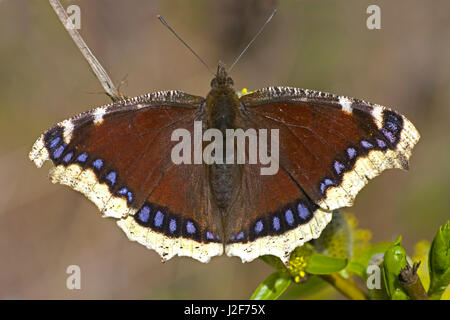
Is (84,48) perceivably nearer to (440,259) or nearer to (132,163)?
(132,163)

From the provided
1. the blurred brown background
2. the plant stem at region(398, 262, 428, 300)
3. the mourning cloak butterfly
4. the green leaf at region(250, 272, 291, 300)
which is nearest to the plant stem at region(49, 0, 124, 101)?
the mourning cloak butterfly

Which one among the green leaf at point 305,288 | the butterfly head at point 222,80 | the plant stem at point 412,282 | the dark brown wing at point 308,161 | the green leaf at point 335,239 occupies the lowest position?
the plant stem at point 412,282

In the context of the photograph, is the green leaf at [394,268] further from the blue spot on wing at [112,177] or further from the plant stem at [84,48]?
the plant stem at [84,48]

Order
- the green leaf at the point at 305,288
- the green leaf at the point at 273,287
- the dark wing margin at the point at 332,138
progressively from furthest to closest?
the green leaf at the point at 305,288 < the green leaf at the point at 273,287 < the dark wing margin at the point at 332,138

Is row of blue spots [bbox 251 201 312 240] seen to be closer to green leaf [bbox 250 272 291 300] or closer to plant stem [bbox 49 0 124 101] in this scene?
green leaf [bbox 250 272 291 300]

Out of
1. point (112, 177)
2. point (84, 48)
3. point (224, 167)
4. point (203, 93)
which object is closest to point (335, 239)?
point (224, 167)

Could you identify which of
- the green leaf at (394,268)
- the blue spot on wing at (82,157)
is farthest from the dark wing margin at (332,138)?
the blue spot on wing at (82,157)

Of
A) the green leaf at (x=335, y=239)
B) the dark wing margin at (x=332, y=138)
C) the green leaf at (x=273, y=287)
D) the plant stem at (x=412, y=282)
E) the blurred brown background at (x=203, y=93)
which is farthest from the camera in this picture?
the blurred brown background at (x=203, y=93)
